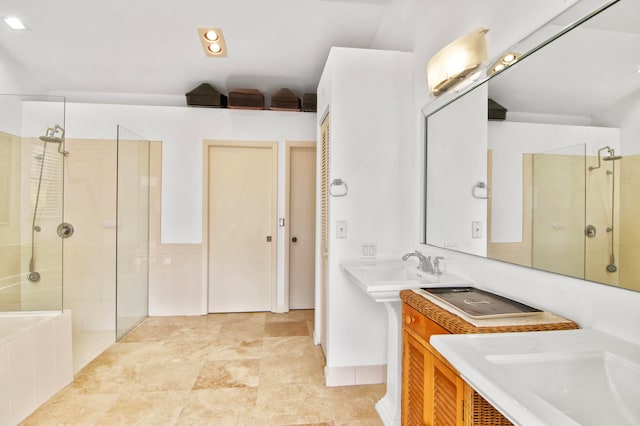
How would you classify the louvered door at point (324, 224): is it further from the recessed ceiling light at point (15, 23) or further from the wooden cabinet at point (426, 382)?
the recessed ceiling light at point (15, 23)

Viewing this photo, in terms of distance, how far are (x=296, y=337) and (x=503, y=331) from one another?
7.52 ft

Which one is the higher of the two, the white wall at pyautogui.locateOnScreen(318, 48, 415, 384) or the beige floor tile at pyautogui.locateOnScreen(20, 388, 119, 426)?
the white wall at pyautogui.locateOnScreen(318, 48, 415, 384)

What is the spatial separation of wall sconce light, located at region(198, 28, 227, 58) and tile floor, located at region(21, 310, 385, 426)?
8.95 ft

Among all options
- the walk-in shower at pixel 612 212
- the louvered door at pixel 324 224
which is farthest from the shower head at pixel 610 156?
the louvered door at pixel 324 224

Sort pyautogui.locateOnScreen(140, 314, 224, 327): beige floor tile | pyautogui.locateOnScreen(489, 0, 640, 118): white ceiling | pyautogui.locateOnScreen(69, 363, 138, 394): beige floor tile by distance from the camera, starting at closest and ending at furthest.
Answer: pyautogui.locateOnScreen(489, 0, 640, 118): white ceiling, pyautogui.locateOnScreen(69, 363, 138, 394): beige floor tile, pyautogui.locateOnScreen(140, 314, 224, 327): beige floor tile

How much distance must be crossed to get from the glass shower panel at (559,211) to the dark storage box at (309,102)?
2708 millimetres

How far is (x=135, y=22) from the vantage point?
2453mm

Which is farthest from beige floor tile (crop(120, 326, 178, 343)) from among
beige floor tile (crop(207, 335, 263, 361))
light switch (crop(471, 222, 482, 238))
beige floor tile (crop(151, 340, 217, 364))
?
light switch (crop(471, 222, 482, 238))

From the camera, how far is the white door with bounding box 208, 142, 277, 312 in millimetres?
3650

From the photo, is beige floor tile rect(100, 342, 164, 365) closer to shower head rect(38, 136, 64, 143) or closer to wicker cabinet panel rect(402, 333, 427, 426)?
shower head rect(38, 136, 64, 143)

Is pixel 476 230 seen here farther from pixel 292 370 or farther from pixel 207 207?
pixel 207 207

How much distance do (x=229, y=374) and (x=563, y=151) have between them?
249 cm

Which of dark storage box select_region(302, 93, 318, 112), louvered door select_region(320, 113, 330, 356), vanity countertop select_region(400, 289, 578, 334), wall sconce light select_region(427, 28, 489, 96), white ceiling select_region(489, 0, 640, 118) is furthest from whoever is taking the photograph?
dark storage box select_region(302, 93, 318, 112)

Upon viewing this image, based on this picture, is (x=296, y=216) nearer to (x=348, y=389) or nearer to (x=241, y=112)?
(x=241, y=112)
